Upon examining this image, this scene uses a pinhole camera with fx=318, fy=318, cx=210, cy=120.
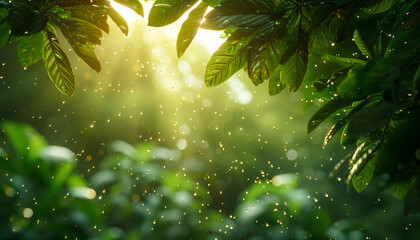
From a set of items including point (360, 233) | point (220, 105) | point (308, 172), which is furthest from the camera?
point (220, 105)

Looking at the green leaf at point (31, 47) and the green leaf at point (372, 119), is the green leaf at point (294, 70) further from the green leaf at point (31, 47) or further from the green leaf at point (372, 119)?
the green leaf at point (31, 47)

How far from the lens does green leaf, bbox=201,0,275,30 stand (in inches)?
16.6

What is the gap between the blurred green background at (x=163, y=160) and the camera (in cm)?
190

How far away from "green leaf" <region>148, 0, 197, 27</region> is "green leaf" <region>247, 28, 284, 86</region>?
4.4 inches

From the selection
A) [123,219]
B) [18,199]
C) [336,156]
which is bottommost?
[18,199]

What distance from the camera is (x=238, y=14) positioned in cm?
43

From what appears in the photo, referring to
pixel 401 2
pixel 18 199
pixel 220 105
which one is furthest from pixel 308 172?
pixel 401 2

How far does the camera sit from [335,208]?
2.75m

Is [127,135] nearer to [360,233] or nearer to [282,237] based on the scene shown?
[282,237]

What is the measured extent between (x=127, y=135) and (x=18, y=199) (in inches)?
69.0

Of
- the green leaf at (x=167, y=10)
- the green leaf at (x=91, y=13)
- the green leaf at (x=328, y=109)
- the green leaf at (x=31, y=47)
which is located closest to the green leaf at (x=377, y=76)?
the green leaf at (x=328, y=109)

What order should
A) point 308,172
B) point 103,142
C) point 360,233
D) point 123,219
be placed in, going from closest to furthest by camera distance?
point 360,233 → point 123,219 → point 308,172 → point 103,142

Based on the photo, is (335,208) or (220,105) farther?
(220,105)

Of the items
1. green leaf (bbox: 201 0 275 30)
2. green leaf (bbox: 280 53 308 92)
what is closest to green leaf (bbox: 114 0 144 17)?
green leaf (bbox: 201 0 275 30)
